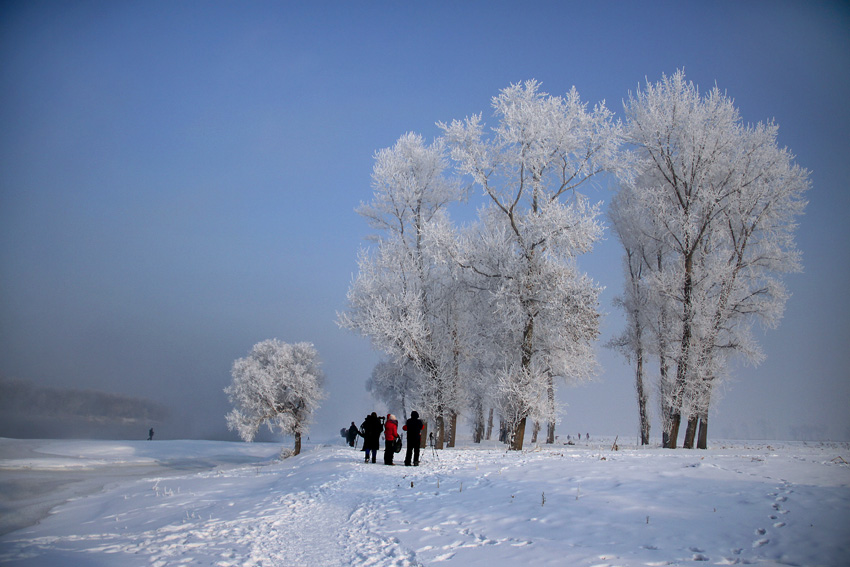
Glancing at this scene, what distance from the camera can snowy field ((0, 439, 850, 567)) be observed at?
5.38 metres

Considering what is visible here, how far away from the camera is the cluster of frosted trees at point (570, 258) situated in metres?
16.6

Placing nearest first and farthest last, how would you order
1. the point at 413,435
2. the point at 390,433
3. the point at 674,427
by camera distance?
the point at 413,435
the point at 390,433
the point at 674,427

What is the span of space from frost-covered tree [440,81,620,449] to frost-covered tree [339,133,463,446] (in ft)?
10.2

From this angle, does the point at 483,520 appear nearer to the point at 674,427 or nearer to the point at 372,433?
the point at 372,433

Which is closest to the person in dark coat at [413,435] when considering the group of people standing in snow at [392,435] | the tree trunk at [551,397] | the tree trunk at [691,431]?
the group of people standing in snow at [392,435]

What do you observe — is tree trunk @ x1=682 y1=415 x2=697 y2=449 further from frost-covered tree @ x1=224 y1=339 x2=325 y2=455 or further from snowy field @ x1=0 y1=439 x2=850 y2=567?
frost-covered tree @ x1=224 y1=339 x2=325 y2=455

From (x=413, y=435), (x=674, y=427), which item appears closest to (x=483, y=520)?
(x=413, y=435)

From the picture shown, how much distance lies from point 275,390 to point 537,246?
2322 centimetres

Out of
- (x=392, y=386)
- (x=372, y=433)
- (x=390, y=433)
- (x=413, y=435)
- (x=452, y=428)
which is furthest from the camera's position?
(x=392, y=386)

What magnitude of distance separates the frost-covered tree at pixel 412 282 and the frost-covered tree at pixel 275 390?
586 inches

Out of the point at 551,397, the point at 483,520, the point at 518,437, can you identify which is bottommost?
the point at 518,437

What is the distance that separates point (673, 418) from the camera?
18.8 meters

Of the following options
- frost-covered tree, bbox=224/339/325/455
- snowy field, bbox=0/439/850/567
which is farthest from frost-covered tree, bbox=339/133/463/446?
frost-covered tree, bbox=224/339/325/455

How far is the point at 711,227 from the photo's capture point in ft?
59.7
